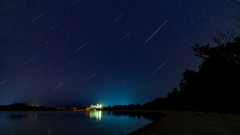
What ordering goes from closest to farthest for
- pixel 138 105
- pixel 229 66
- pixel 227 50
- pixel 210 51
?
pixel 227 50 < pixel 229 66 < pixel 210 51 < pixel 138 105

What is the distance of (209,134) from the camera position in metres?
9.72

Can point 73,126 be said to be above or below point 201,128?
below

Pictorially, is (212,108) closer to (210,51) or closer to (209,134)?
(210,51)

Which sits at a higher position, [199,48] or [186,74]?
[186,74]

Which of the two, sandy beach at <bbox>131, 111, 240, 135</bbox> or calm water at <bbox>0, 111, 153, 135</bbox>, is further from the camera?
calm water at <bbox>0, 111, 153, 135</bbox>

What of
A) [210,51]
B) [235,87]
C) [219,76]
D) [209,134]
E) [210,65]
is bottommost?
[209,134]

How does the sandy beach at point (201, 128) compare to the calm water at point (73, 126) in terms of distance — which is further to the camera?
the calm water at point (73, 126)

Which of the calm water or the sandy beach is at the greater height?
the sandy beach

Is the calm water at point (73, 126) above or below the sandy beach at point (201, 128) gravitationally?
below

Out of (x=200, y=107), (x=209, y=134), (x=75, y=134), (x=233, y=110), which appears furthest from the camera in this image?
(x=200, y=107)

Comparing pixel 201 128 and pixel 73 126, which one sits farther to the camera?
pixel 73 126

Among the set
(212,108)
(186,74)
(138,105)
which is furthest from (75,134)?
(138,105)

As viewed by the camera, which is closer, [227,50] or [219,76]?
[227,50]

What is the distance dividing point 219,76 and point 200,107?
33.6 m
